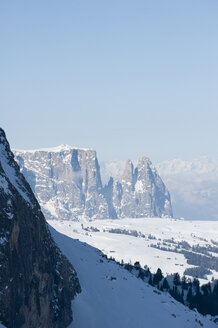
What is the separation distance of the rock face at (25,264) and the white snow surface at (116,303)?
9.33 m

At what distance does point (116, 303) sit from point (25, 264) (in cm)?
4426

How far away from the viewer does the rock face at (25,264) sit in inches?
2958

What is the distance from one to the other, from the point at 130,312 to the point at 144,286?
2748 cm

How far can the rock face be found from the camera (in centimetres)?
7512

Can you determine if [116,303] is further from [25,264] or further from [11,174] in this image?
[25,264]

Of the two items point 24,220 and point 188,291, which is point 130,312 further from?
point 188,291

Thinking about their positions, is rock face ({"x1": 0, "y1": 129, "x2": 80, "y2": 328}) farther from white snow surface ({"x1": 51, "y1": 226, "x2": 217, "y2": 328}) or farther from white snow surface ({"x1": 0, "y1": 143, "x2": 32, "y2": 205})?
white snow surface ({"x1": 51, "y1": 226, "x2": 217, "y2": 328})

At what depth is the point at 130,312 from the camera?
120 m

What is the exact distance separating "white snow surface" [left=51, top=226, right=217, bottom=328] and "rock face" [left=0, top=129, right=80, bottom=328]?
933 cm

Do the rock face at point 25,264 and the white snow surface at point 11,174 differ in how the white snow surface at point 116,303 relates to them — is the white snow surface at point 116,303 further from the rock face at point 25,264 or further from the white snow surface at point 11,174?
the white snow surface at point 11,174

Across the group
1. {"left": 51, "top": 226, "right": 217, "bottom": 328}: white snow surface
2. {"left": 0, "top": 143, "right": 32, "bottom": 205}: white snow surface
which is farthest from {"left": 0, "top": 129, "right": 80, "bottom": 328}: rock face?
{"left": 51, "top": 226, "right": 217, "bottom": 328}: white snow surface

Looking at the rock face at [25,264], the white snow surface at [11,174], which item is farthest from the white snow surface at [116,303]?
the white snow surface at [11,174]

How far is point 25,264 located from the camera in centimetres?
8156

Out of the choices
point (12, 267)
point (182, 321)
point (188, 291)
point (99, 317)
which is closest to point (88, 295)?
point (99, 317)
